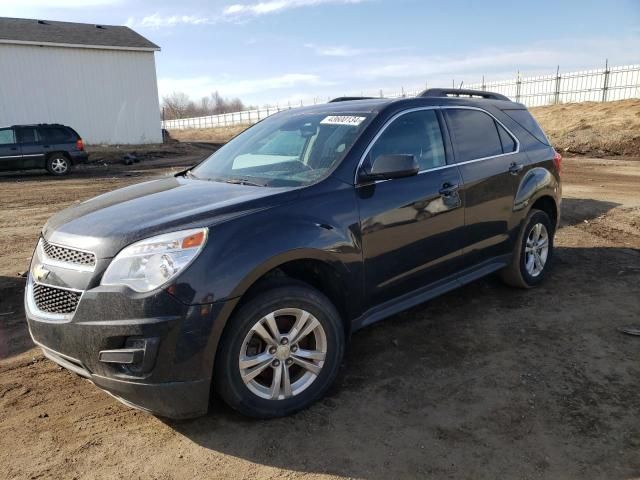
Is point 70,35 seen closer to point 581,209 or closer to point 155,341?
point 581,209

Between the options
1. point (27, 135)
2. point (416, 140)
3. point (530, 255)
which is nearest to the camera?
point (416, 140)

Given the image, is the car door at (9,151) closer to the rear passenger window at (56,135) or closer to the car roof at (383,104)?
the rear passenger window at (56,135)

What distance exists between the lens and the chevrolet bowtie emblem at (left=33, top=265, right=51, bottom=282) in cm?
299

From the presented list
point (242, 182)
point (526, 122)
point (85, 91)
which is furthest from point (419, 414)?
point (85, 91)

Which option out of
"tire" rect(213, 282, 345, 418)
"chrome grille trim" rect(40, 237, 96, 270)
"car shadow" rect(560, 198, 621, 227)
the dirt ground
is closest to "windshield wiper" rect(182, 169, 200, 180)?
"chrome grille trim" rect(40, 237, 96, 270)

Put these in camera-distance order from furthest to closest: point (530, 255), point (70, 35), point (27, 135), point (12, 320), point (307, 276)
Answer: point (70, 35) < point (27, 135) < point (530, 255) < point (12, 320) < point (307, 276)

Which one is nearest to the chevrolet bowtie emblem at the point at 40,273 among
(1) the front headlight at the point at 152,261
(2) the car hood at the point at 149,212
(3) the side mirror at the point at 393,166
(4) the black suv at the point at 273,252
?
(4) the black suv at the point at 273,252

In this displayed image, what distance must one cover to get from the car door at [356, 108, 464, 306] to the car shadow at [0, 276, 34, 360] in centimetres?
286

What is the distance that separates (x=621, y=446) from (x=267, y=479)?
190cm

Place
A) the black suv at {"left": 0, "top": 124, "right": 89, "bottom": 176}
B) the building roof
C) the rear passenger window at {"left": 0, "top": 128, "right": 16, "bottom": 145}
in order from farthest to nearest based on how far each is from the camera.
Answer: the building roof
the black suv at {"left": 0, "top": 124, "right": 89, "bottom": 176}
the rear passenger window at {"left": 0, "top": 128, "right": 16, "bottom": 145}

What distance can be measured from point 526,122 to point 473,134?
1.04 m

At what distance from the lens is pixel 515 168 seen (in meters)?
4.75

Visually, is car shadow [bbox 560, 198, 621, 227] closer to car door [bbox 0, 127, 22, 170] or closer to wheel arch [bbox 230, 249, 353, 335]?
wheel arch [bbox 230, 249, 353, 335]

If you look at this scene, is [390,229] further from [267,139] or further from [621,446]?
[621,446]
